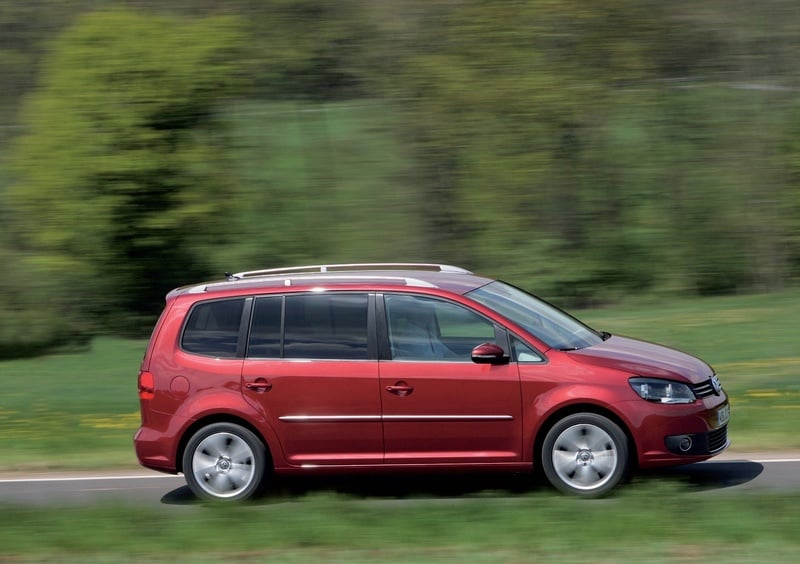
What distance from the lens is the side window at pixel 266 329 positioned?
28.1 ft

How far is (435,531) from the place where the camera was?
22.5 feet

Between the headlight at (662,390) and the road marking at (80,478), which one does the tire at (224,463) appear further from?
the headlight at (662,390)

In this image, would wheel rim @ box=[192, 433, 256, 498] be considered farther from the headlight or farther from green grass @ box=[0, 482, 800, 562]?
the headlight

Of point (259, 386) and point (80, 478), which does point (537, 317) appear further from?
point (80, 478)

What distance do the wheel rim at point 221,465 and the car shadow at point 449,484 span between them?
6.8 inches

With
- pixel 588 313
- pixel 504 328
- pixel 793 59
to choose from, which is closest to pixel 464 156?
pixel 588 313

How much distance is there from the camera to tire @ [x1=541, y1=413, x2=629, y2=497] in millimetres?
8070

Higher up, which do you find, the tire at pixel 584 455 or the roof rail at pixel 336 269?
the roof rail at pixel 336 269

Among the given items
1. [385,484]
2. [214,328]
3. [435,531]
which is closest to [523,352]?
[385,484]

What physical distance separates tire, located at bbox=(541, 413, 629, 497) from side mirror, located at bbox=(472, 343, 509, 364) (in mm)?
592

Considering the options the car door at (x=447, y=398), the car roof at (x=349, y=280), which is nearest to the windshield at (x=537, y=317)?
the car roof at (x=349, y=280)

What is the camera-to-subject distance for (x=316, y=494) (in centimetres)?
868

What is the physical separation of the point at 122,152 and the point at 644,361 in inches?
464

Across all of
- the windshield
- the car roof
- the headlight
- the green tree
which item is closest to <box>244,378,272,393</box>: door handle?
the car roof
